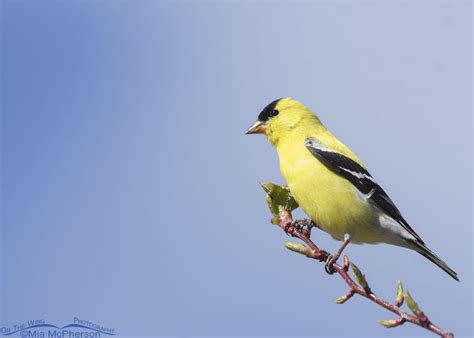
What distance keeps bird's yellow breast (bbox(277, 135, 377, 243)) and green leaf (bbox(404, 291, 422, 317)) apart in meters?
2.29

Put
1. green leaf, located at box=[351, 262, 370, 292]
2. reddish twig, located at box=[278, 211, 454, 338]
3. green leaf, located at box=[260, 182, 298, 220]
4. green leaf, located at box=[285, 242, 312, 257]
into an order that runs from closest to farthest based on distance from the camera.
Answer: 1. reddish twig, located at box=[278, 211, 454, 338]
2. green leaf, located at box=[351, 262, 370, 292]
3. green leaf, located at box=[285, 242, 312, 257]
4. green leaf, located at box=[260, 182, 298, 220]

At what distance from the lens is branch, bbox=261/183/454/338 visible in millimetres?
2730

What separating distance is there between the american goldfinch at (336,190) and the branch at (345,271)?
4.03ft

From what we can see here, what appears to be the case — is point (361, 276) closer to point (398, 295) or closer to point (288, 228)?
point (398, 295)

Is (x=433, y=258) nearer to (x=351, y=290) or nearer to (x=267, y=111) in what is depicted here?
(x=267, y=111)

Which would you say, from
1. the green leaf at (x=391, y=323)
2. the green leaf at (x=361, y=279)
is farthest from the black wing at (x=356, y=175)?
the green leaf at (x=391, y=323)

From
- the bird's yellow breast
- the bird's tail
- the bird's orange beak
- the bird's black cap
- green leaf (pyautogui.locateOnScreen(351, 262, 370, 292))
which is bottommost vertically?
green leaf (pyautogui.locateOnScreen(351, 262, 370, 292))

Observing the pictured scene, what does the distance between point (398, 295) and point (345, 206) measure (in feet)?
7.18

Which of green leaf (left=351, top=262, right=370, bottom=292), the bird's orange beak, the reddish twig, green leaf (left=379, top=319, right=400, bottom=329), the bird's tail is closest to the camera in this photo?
the reddish twig

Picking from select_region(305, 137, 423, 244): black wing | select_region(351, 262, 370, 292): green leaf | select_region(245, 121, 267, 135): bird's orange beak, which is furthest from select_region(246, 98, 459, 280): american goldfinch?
select_region(351, 262, 370, 292): green leaf

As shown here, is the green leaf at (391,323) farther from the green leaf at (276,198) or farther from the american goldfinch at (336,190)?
the american goldfinch at (336,190)

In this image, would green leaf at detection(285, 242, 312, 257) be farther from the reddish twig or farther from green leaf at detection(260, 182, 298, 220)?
green leaf at detection(260, 182, 298, 220)

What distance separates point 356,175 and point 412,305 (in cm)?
276

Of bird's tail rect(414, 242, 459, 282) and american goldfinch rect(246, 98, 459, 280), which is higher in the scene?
american goldfinch rect(246, 98, 459, 280)
